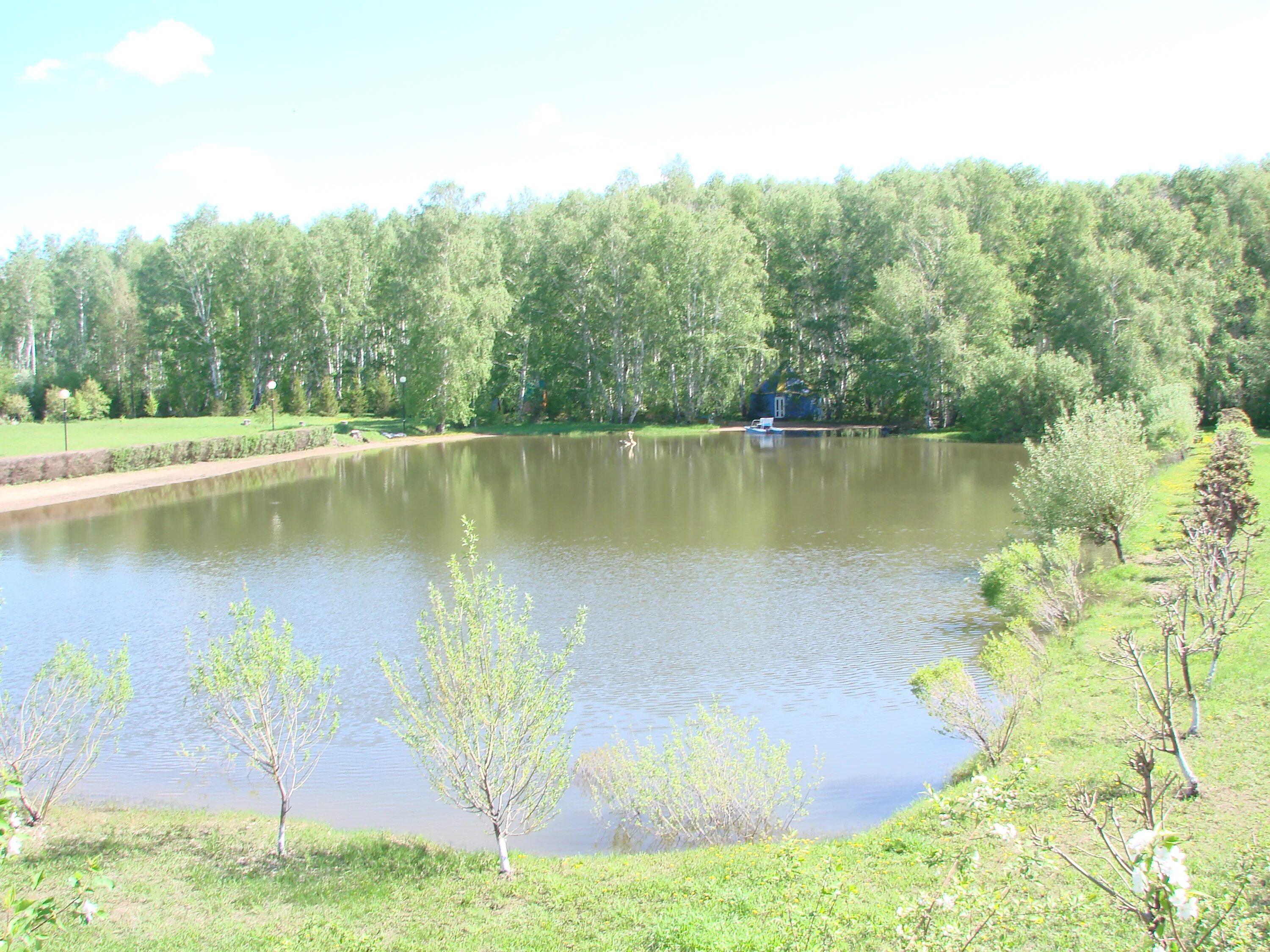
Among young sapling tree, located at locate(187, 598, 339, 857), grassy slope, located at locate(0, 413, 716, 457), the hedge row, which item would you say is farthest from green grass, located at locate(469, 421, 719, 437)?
young sapling tree, located at locate(187, 598, 339, 857)

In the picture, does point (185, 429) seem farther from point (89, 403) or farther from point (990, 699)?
point (990, 699)

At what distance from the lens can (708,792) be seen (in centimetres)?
Answer: 1042

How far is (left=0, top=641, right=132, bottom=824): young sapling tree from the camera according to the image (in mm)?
10477

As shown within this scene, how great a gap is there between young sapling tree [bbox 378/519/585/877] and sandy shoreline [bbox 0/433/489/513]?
32.5 meters

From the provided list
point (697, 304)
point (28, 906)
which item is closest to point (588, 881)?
point (28, 906)

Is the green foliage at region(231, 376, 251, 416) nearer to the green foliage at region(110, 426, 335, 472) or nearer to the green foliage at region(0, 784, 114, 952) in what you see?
the green foliage at region(110, 426, 335, 472)

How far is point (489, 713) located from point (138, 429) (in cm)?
5813

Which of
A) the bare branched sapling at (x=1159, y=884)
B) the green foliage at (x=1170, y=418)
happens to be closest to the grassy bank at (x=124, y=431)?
the bare branched sapling at (x=1159, y=884)

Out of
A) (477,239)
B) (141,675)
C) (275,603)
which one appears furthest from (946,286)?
(141,675)

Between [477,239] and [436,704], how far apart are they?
59.9 meters

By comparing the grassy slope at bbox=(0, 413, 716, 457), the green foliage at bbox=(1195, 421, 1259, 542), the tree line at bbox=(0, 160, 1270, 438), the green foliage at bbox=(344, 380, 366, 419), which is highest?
the tree line at bbox=(0, 160, 1270, 438)

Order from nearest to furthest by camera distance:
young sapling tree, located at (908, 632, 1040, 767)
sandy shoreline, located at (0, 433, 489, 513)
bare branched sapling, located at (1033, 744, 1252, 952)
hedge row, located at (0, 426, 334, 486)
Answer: bare branched sapling, located at (1033, 744, 1252, 952) < young sapling tree, located at (908, 632, 1040, 767) < sandy shoreline, located at (0, 433, 489, 513) < hedge row, located at (0, 426, 334, 486)

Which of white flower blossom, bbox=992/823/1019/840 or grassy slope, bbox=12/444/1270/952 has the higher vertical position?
white flower blossom, bbox=992/823/1019/840

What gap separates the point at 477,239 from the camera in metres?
65.8
